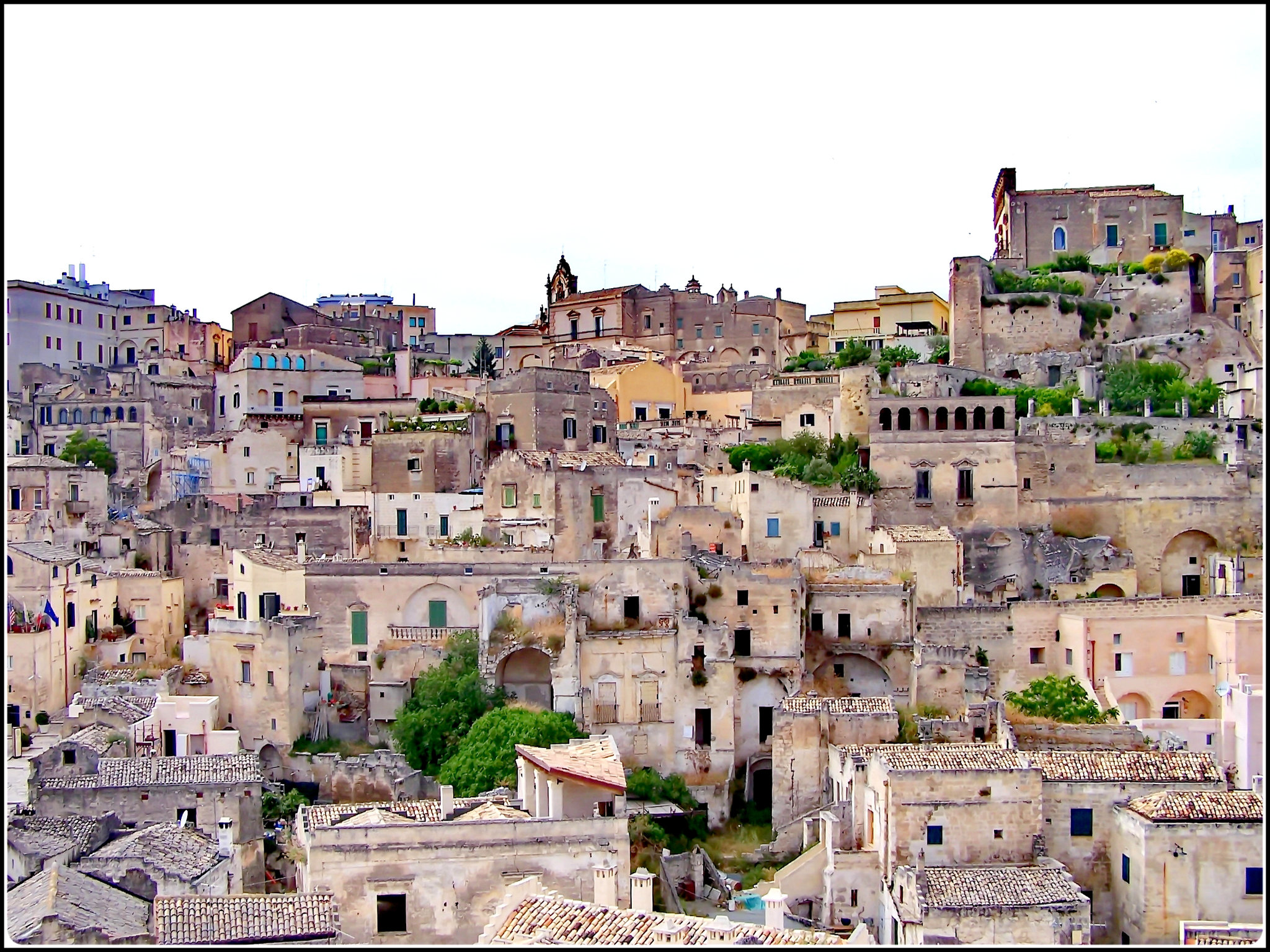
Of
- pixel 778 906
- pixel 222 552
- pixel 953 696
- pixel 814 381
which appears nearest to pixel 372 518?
pixel 222 552

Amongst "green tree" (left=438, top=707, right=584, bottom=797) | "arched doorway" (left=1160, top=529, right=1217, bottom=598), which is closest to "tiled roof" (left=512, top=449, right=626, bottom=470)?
"green tree" (left=438, top=707, right=584, bottom=797)

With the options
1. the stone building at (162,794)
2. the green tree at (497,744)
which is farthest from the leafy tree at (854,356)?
the stone building at (162,794)

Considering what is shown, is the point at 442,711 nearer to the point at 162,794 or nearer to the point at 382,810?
the point at 162,794

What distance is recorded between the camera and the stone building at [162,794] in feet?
91.1

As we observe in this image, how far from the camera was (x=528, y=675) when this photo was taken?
3441 cm

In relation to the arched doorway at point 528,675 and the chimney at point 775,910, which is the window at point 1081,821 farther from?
the arched doorway at point 528,675

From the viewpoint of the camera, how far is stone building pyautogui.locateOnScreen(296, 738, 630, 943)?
23.8 m

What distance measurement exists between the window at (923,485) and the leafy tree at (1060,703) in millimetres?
8130

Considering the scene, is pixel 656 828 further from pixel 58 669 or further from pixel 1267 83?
pixel 1267 83

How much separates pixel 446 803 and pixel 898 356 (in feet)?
95.7

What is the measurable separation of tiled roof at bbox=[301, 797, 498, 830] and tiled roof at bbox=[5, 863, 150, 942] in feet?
10.0

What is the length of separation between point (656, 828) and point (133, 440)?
92.3ft

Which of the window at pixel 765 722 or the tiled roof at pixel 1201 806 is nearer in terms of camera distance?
the tiled roof at pixel 1201 806

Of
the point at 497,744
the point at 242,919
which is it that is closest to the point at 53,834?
the point at 242,919
